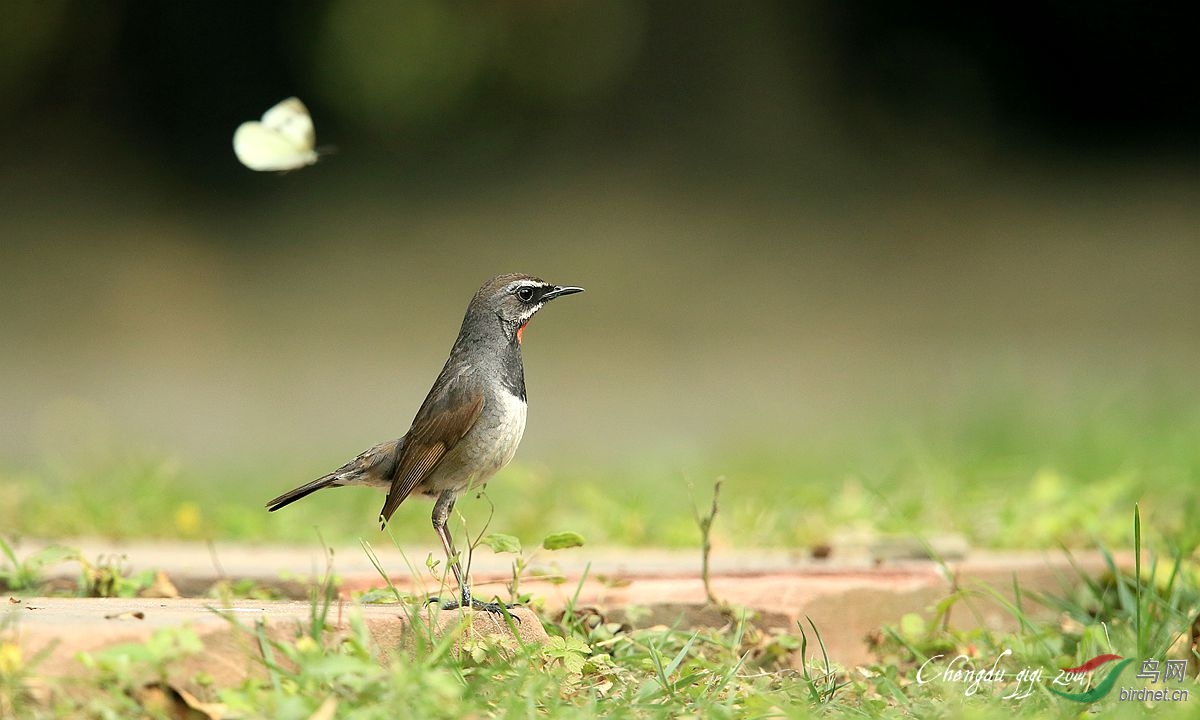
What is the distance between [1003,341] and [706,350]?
2.23 m

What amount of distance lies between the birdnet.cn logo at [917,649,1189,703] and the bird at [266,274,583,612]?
1189 millimetres

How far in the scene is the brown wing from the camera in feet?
11.3

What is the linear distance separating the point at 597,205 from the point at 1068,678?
26.9 ft

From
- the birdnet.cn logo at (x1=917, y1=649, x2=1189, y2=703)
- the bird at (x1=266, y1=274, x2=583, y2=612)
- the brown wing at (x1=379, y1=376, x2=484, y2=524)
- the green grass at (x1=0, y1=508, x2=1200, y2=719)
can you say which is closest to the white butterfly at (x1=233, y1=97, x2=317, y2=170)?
the bird at (x1=266, y1=274, x2=583, y2=612)

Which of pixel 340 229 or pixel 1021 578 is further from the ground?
pixel 340 229

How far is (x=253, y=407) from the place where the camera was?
1003 cm

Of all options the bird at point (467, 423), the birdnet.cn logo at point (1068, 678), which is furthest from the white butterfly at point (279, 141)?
the birdnet.cn logo at point (1068, 678)

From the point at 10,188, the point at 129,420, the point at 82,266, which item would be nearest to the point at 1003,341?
the point at 129,420

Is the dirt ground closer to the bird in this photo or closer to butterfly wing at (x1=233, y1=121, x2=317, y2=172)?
the bird

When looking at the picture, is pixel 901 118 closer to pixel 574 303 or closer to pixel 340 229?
pixel 574 303

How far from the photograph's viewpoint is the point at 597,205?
10922mm

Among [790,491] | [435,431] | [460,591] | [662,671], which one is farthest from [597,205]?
[662,671]

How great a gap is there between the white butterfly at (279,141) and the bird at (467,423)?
607mm

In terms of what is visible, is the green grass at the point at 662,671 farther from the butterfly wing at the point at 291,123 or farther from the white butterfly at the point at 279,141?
the butterfly wing at the point at 291,123
